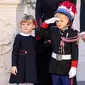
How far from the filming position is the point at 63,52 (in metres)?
3.59

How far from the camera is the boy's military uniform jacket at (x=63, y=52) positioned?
3.59 meters

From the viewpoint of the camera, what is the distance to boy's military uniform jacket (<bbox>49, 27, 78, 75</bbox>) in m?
3.59

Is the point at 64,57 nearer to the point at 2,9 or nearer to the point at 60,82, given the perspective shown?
the point at 60,82

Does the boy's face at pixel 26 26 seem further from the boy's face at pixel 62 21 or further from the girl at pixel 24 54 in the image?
the boy's face at pixel 62 21

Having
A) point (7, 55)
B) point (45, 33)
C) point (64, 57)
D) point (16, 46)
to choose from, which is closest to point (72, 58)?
point (64, 57)

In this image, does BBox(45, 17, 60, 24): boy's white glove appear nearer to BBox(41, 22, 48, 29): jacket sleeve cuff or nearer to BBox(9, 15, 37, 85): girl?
BBox(41, 22, 48, 29): jacket sleeve cuff

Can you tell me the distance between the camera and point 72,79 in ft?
12.0

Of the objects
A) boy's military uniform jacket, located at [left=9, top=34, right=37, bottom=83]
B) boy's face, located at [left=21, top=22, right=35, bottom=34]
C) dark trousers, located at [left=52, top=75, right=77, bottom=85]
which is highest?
boy's face, located at [left=21, top=22, right=35, bottom=34]

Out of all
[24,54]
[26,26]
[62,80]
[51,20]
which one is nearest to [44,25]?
[51,20]

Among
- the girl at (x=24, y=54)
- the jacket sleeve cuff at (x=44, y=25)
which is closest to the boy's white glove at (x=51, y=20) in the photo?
the jacket sleeve cuff at (x=44, y=25)

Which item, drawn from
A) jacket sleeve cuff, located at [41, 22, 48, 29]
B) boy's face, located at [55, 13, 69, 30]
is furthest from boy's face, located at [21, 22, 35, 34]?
boy's face, located at [55, 13, 69, 30]

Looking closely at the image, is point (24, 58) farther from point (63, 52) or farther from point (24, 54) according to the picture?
point (63, 52)

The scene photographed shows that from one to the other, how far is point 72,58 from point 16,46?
592 mm

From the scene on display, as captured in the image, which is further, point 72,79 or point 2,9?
point 2,9
